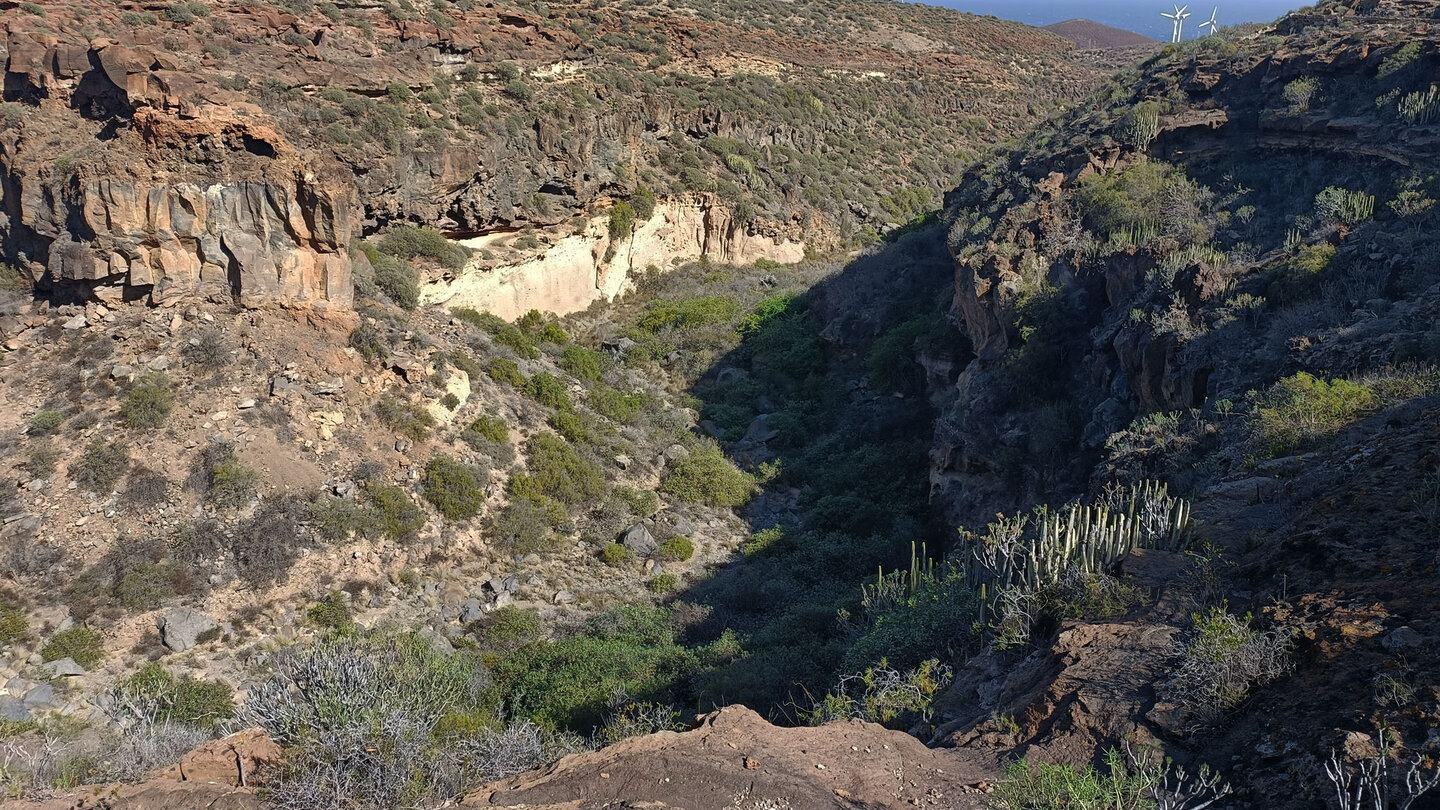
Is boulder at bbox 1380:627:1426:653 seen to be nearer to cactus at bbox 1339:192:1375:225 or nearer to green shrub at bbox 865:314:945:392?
cactus at bbox 1339:192:1375:225

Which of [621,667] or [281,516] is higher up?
[281,516]

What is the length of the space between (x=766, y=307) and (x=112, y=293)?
14.4 metres

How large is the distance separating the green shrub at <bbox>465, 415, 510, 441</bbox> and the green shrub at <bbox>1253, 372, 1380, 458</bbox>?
428 inches

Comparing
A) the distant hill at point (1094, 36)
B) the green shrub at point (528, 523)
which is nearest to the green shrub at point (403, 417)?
the green shrub at point (528, 523)

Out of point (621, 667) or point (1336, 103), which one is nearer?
point (621, 667)

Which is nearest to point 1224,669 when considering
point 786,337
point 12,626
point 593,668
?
point 593,668

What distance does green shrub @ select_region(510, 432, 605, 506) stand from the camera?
14.5m

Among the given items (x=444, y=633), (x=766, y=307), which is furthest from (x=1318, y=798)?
(x=766, y=307)

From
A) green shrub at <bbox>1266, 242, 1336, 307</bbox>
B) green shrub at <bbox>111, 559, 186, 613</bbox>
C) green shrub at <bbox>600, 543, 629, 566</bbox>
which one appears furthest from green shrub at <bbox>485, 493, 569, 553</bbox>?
green shrub at <bbox>1266, 242, 1336, 307</bbox>

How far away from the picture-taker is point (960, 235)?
18797 mm

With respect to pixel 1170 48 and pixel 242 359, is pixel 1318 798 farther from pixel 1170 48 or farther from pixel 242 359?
pixel 1170 48

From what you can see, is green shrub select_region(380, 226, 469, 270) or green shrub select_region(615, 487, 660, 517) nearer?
green shrub select_region(615, 487, 660, 517)

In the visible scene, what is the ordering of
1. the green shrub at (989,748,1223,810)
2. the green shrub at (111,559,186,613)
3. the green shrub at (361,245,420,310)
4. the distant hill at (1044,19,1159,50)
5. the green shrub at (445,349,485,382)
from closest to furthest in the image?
the green shrub at (989,748,1223,810) < the green shrub at (111,559,186,613) < the green shrub at (445,349,485,382) < the green shrub at (361,245,420,310) < the distant hill at (1044,19,1159,50)

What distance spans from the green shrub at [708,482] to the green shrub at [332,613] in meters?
6.03
